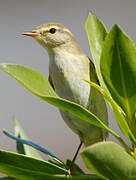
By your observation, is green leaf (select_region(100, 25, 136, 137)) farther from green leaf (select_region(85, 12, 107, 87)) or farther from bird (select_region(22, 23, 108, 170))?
bird (select_region(22, 23, 108, 170))

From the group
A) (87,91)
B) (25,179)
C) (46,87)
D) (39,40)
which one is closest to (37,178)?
(25,179)

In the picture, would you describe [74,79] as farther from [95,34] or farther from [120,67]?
[120,67]

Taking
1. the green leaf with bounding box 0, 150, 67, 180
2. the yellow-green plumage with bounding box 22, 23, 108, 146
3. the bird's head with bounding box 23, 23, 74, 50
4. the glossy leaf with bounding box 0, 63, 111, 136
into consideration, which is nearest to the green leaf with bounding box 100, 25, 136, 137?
the glossy leaf with bounding box 0, 63, 111, 136

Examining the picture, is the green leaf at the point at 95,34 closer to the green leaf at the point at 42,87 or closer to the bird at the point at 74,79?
the green leaf at the point at 42,87

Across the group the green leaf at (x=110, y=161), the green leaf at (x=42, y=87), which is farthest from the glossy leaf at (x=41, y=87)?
the green leaf at (x=110, y=161)

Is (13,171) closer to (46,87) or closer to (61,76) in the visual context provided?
(46,87)

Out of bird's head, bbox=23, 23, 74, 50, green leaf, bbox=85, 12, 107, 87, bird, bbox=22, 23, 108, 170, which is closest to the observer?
green leaf, bbox=85, 12, 107, 87
